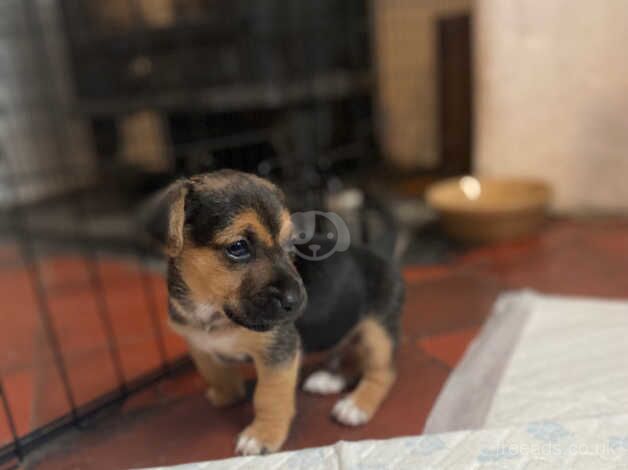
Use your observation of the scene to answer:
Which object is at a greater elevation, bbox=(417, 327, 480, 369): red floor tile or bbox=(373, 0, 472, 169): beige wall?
bbox=(373, 0, 472, 169): beige wall

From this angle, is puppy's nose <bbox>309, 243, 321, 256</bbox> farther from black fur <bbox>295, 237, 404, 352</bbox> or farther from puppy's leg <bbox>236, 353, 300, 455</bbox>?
puppy's leg <bbox>236, 353, 300, 455</bbox>

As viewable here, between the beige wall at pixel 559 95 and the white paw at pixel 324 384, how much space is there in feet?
6.41

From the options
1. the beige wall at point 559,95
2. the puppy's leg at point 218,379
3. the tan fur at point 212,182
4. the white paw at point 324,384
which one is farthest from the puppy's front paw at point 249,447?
the beige wall at point 559,95

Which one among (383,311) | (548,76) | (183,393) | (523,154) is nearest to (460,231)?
(523,154)

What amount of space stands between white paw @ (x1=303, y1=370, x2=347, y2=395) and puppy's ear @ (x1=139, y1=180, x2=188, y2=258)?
2.11 ft

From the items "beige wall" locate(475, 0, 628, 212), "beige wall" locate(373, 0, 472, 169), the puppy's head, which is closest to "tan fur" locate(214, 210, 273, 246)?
the puppy's head

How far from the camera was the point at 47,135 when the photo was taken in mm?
4477

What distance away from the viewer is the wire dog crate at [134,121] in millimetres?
2963

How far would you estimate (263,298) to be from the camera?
1.21m

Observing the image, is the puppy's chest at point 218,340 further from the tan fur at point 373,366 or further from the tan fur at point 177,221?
the tan fur at point 373,366

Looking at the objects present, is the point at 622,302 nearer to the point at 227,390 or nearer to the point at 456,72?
the point at 227,390

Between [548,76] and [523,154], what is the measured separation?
422mm

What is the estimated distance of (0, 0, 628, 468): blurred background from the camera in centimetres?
199

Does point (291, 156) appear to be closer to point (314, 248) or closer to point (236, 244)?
point (314, 248)
